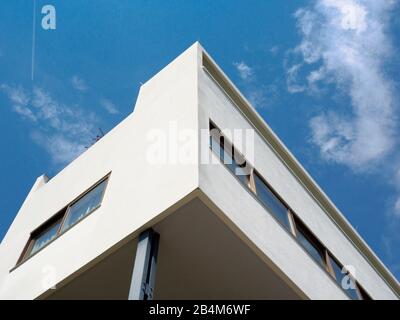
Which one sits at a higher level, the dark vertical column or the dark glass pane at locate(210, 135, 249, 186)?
the dark glass pane at locate(210, 135, 249, 186)

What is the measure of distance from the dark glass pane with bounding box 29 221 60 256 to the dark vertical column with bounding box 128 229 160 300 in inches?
116

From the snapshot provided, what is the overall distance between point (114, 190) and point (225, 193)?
1879mm

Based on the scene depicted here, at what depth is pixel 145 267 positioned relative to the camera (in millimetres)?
4977

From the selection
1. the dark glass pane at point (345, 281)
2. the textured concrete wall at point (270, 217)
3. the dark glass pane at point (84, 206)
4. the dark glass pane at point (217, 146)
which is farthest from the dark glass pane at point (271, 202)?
the dark glass pane at point (84, 206)

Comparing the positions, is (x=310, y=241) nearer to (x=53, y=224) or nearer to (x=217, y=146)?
(x=217, y=146)

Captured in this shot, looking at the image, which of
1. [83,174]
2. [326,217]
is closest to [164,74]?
[83,174]

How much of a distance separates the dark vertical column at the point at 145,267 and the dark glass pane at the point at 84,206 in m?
2.03

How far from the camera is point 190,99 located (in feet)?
21.8

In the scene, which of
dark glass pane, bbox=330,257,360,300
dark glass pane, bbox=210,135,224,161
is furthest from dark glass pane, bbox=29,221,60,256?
dark glass pane, bbox=330,257,360,300

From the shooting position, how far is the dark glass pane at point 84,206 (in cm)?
731

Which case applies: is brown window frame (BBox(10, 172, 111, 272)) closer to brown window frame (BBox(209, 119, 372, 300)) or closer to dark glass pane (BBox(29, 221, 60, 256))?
dark glass pane (BBox(29, 221, 60, 256))

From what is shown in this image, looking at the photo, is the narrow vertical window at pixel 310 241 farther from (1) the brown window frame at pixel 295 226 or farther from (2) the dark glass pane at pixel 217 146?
(2) the dark glass pane at pixel 217 146

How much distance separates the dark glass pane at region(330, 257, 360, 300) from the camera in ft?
27.7

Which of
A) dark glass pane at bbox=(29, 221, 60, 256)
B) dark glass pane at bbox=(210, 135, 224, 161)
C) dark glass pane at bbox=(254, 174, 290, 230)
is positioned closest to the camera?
dark glass pane at bbox=(210, 135, 224, 161)
